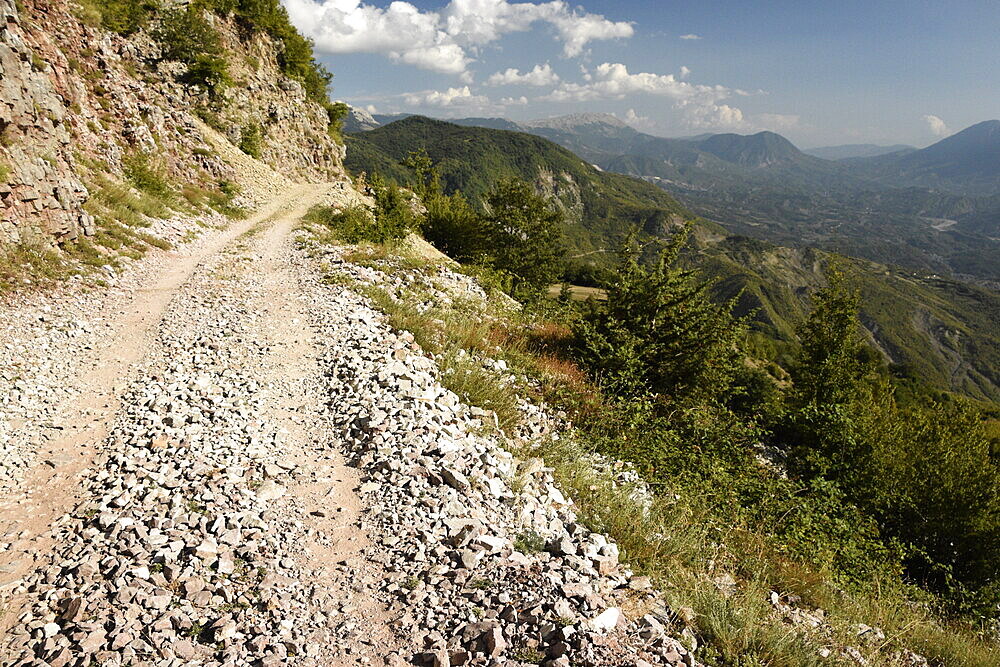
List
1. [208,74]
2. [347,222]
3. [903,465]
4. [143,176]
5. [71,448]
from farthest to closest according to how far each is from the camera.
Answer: [208,74]
[347,222]
[143,176]
[903,465]
[71,448]

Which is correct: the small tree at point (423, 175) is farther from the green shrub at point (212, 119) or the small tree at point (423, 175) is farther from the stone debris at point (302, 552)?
the stone debris at point (302, 552)

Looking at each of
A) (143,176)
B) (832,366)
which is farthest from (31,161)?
(832,366)

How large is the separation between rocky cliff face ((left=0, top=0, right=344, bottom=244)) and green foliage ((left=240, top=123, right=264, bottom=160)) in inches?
20.9

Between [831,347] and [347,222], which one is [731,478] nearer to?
[831,347]

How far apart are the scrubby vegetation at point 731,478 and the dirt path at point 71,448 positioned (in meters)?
5.01

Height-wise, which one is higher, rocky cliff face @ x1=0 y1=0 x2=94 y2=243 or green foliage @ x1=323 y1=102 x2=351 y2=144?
green foliage @ x1=323 y1=102 x2=351 y2=144

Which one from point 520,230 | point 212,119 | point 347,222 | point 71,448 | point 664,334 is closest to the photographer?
point 71,448

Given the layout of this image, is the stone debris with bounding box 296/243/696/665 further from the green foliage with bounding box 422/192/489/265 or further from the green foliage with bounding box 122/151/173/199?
the green foliage with bounding box 422/192/489/265

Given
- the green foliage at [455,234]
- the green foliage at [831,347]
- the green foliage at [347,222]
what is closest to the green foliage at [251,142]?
the green foliage at [347,222]

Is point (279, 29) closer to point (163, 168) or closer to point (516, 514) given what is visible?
point (163, 168)

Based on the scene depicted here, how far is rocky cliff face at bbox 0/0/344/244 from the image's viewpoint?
41.7ft

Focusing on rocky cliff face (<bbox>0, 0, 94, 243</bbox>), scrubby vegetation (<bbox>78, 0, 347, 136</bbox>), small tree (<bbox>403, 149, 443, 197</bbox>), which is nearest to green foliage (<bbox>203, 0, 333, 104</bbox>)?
scrubby vegetation (<bbox>78, 0, 347, 136</bbox>)

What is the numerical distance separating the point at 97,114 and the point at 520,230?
2661 centimetres

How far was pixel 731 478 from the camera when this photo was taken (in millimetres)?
8664
